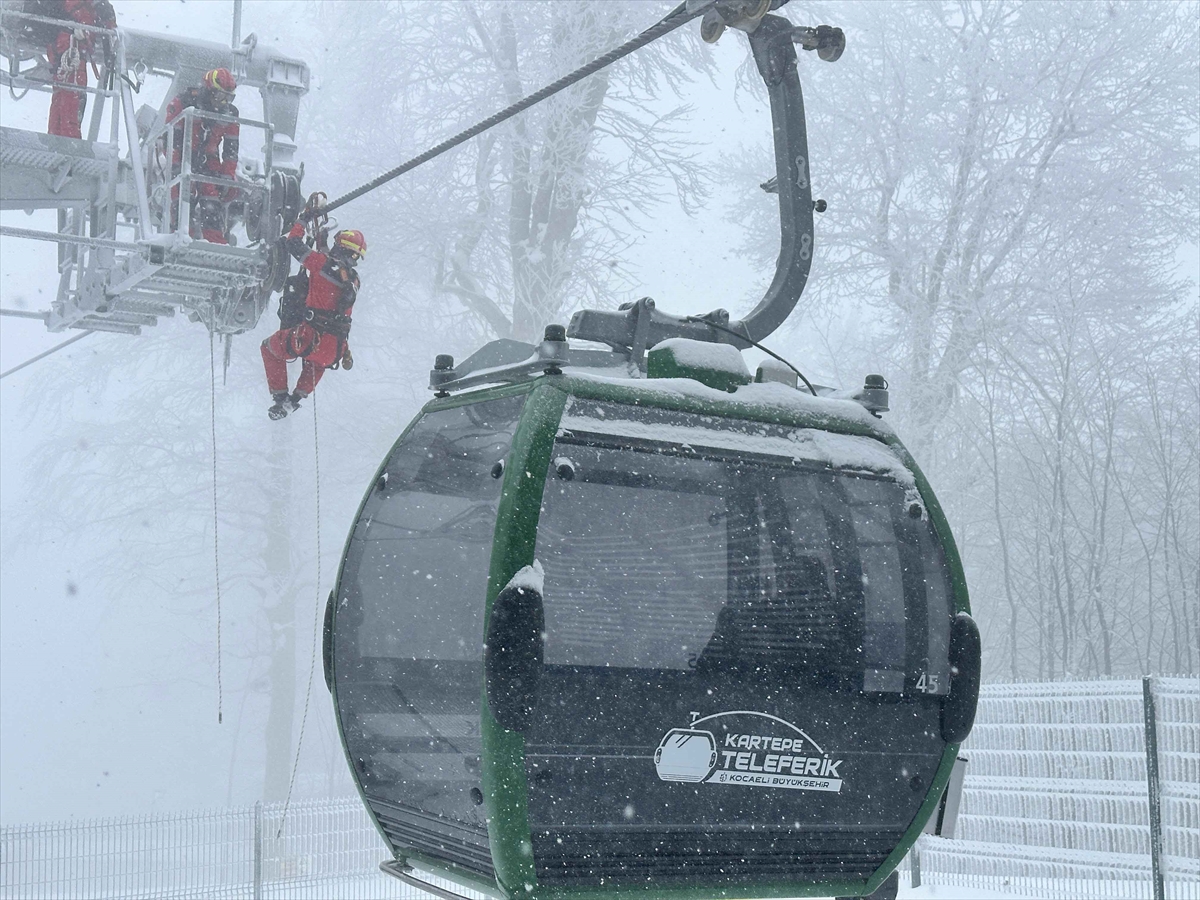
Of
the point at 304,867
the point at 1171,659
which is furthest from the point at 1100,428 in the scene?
the point at 304,867

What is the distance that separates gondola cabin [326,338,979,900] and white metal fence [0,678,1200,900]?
612cm

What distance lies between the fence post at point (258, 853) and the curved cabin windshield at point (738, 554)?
9275 mm

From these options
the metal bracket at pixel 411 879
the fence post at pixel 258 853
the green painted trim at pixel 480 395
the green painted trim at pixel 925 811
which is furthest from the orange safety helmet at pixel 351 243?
the fence post at pixel 258 853

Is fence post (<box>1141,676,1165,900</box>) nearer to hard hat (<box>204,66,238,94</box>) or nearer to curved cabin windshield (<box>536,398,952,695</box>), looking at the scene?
curved cabin windshield (<box>536,398,952,695</box>)

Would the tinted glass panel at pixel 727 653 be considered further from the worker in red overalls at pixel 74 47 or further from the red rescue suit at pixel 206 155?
the worker in red overalls at pixel 74 47

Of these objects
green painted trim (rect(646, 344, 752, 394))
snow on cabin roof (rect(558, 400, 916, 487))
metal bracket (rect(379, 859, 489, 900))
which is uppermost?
green painted trim (rect(646, 344, 752, 394))

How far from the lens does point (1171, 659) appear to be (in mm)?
20266

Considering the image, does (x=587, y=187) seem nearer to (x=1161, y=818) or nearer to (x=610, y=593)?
(x=1161, y=818)

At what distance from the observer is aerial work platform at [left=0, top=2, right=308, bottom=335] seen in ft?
27.4

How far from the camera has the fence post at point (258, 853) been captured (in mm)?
12209

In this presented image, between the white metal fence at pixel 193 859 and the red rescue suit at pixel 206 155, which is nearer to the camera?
the red rescue suit at pixel 206 155

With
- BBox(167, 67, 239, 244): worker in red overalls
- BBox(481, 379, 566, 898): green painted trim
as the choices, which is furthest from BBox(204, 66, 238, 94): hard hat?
BBox(481, 379, 566, 898): green painted trim

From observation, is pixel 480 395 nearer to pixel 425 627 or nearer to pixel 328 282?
pixel 425 627

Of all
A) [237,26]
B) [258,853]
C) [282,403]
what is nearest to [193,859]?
[258,853]
